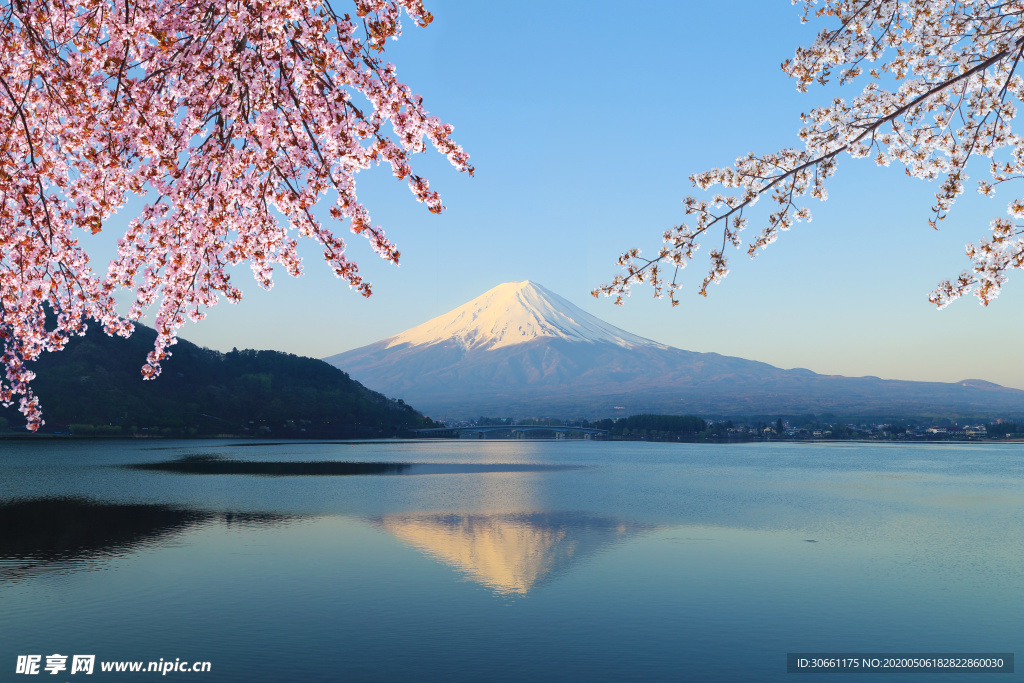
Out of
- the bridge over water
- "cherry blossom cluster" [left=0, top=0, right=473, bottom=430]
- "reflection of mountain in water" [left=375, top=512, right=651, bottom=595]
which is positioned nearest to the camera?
"cherry blossom cluster" [left=0, top=0, right=473, bottom=430]

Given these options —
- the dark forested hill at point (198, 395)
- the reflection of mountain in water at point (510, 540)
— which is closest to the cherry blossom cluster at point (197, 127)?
the reflection of mountain in water at point (510, 540)

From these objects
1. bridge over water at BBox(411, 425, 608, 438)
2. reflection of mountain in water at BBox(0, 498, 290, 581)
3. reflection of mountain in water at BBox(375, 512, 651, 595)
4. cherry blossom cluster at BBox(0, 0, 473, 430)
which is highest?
cherry blossom cluster at BBox(0, 0, 473, 430)

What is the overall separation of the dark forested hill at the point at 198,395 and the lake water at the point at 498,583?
7232cm

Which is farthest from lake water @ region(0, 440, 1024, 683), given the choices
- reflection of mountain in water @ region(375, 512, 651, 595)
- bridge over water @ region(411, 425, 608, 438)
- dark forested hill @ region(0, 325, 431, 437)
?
bridge over water @ region(411, 425, 608, 438)

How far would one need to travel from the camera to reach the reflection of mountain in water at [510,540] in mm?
17688

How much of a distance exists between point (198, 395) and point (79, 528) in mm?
94853

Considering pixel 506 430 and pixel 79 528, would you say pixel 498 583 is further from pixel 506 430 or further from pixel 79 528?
pixel 506 430

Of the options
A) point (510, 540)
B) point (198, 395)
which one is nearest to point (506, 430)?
point (198, 395)

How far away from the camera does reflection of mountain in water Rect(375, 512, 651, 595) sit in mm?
17688

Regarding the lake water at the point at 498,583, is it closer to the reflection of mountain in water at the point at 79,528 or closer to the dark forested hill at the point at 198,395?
the reflection of mountain in water at the point at 79,528

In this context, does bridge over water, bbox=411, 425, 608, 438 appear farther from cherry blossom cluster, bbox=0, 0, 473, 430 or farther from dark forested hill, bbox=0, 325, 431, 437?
cherry blossom cluster, bbox=0, 0, 473, 430

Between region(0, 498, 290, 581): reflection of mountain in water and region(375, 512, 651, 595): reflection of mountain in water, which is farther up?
region(0, 498, 290, 581): reflection of mountain in water

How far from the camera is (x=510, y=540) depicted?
22297mm

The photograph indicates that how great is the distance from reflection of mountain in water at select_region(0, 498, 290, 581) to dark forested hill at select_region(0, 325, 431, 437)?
7380cm
